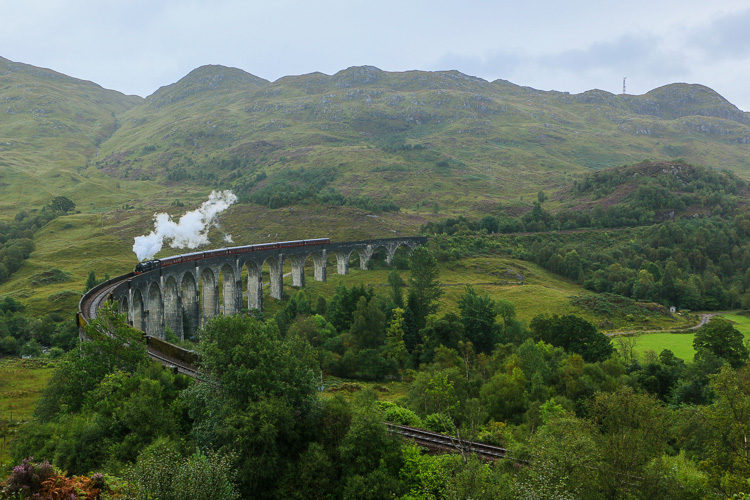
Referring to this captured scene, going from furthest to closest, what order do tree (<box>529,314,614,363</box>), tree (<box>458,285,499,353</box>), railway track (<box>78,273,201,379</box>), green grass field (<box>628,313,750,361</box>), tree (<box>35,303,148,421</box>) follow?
1. green grass field (<box>628,313,750,361</box>)
2. tree (<box>458,285,499,353</box>)
3. tree (<box>529,314,614,363</box>)
4. railway track (<box>78,273,201,379</box>)
5. tree (<box>35,303,148,421</box>)

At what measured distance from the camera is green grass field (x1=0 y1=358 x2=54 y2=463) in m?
36.6

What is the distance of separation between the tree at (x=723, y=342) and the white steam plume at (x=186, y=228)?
270 feet

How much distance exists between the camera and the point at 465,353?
57.8 m

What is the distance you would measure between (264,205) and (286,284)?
62569 mm

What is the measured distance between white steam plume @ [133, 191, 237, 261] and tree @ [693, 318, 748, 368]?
82326mm

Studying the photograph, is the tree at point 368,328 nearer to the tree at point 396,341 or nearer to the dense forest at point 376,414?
the dense forest at point 376,414

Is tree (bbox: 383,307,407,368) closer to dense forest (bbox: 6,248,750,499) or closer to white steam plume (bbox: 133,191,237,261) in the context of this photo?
dense forest (bbox: 6,248,750,499)

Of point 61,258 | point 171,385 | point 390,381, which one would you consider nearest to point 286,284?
point 390,381

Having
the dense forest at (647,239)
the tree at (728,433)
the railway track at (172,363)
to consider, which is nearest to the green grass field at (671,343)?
the dense forest at (647,239)

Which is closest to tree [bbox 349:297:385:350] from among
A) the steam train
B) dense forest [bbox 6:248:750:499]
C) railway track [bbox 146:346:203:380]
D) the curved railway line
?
dense forest [bbox 6:248:750:499]

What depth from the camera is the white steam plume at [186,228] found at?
86938 millimetres

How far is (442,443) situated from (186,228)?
116447 millimetres

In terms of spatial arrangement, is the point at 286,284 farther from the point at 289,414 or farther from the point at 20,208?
the point at 20,208

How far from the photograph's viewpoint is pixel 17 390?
4712 centimetres
